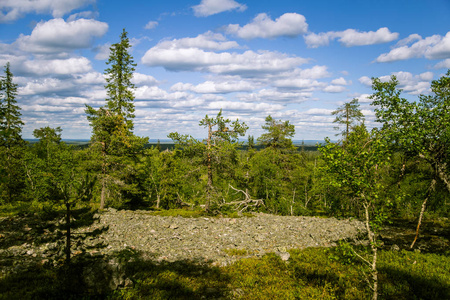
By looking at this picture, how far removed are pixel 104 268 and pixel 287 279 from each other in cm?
738

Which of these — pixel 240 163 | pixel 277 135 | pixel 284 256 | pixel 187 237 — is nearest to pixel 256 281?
pixel 284 256

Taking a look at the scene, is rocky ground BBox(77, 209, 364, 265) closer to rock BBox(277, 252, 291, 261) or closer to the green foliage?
rock BBox(277, 252, 291, 261)

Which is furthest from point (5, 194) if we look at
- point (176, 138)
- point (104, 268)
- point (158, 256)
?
point (104, 268)

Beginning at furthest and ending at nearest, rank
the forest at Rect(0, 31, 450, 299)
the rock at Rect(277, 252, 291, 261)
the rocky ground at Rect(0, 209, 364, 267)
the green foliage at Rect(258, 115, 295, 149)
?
1. the green foliage at Rect(258, 115, 295, 149)
2. the rock at Rect(277, 252, 291, 261)
3. the rocky ground at Rect(0, 209, 364, 267)
4. the forest at Rect(0, 31, 450, 299)

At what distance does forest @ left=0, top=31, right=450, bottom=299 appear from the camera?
6.62 meters

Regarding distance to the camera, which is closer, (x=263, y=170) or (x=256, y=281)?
(x=256, y=281)

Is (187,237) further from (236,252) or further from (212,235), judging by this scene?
(236,252)

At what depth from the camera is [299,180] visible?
41781mm

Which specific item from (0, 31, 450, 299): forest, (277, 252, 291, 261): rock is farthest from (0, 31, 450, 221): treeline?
(277, 252, 291, 261): rock

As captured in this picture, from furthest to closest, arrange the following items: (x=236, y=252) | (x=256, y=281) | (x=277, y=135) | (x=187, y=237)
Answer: (x=277, y=135) < (x=187, y=237) < (x=236, y=252) < (x=256, y=281)

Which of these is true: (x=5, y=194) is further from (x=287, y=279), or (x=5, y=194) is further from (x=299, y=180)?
(x=299, y=180)

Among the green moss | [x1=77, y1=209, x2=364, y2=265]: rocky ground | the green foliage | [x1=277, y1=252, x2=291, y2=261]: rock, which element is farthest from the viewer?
the green foliage

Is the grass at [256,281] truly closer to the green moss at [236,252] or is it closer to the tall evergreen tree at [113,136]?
the green moss at [236,252]

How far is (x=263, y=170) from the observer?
35125mm
